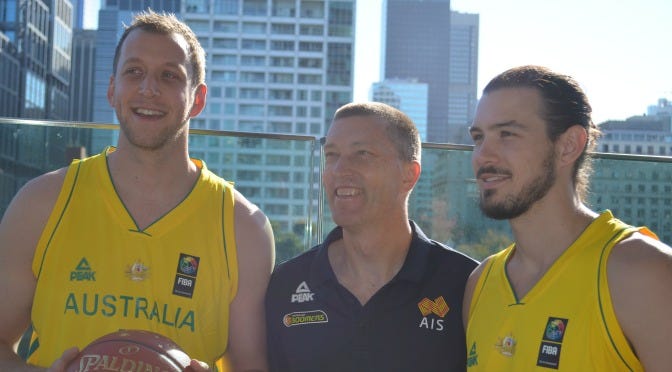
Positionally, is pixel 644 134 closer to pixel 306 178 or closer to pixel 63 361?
pixel 306 178

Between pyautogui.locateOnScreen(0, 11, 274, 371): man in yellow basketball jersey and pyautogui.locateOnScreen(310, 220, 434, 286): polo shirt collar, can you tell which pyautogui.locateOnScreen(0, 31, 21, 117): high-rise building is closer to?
pyautogui.locateOnScreen(0, 11, 274, 371): man in yellow basketball jersey

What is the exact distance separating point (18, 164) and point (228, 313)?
2.90 meters

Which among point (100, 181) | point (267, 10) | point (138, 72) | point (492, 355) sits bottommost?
point (492, 355)

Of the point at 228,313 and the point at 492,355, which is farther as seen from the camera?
the point at 228,313

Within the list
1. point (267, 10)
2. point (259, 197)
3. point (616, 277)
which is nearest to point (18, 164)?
point (259, 197)

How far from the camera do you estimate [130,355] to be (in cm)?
249

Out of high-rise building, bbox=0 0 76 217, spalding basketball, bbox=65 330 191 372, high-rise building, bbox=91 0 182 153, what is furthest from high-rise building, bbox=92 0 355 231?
spalding basketball, bbox=65 330 191 372

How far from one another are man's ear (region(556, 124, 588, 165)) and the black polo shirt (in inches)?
27.5

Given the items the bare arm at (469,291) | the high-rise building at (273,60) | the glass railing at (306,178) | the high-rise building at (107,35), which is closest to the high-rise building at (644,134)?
the high-rise building at (273,60)

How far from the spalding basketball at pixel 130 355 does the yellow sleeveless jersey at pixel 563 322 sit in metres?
1.09

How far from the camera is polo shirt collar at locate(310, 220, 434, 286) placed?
10.3 ft

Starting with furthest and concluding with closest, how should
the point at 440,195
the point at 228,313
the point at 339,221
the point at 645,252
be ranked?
the point at 440,195, the point at 339,221, the point at 228,313, the point at 645,252

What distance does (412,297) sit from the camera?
3.10m

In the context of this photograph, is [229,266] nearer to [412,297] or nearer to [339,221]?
[339,221]
